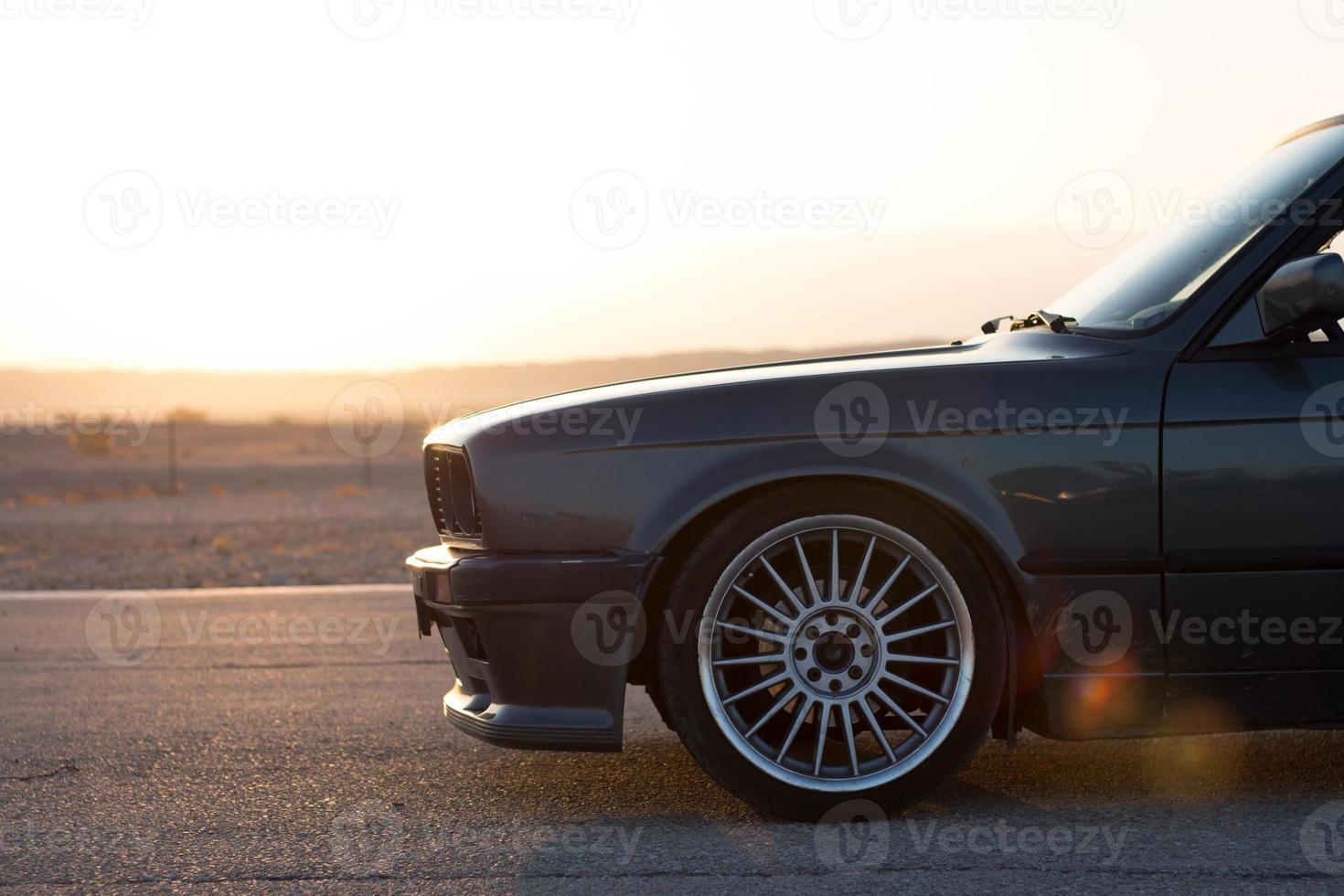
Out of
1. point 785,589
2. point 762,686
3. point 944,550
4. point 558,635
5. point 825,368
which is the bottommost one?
point 762,686

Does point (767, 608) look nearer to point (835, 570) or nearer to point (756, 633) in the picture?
point (756, 633)

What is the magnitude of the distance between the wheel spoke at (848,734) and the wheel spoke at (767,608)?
10.6 inches

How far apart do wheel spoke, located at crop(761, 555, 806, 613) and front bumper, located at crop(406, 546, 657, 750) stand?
29 centimetres

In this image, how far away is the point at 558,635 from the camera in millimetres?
3504

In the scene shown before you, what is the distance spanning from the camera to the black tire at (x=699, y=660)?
346 centimetres

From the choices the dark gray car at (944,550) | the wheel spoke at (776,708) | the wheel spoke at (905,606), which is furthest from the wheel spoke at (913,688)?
the wheel spoke at (776,708)

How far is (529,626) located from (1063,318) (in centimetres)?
194

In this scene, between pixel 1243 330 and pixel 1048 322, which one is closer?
pixel 1243 330

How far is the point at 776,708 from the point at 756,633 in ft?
0.66

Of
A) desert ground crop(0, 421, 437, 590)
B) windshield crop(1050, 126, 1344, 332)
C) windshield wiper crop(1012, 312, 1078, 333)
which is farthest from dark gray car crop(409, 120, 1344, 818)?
desert ground crop(0, 421, 437, 590)

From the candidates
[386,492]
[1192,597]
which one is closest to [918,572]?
[1192,597]

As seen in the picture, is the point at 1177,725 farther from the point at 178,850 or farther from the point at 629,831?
the point at 178,850

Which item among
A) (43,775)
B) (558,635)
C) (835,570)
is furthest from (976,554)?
(43,775)

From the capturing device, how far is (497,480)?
3.57 m
